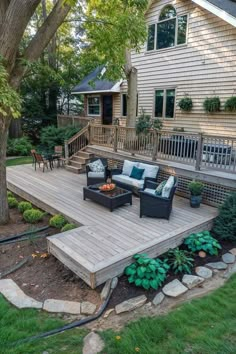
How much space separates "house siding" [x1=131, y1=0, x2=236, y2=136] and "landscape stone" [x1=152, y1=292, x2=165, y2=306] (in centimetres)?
713

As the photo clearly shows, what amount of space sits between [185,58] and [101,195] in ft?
23.3

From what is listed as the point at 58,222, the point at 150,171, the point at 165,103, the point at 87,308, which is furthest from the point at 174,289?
the point at 165,103

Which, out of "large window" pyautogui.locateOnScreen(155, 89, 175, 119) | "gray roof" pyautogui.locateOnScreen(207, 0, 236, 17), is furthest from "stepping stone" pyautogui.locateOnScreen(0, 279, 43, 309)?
"gray roof" pyautogui.locateOnScreen(207, 0, 236, 17)

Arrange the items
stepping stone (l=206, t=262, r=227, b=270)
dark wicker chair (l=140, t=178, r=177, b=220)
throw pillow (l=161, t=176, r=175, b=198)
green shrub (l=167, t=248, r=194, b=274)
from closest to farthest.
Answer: green shrub (l=167, t=248, r=194, b=274) → stepping stone (l=206, t=262, r=227, b=270) → dark wicker chair (l=140, t=178, r=177, b=220) → throw pillow (l=161, t=176, r=175, b=198)

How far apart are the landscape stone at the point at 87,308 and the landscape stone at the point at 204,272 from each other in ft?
6.17

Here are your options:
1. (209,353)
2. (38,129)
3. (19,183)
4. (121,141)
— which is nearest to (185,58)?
(121,141)

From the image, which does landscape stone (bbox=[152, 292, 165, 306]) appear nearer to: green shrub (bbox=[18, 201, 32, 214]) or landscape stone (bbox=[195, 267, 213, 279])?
landscape stone (bbox=[195, 267, 213, 279])

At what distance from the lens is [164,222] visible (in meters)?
5.71

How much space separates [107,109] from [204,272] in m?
11.6

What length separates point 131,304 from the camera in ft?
11.9

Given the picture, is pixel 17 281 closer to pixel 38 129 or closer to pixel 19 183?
pixel 19 183

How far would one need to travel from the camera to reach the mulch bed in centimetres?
384

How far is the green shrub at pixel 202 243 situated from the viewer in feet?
16.5

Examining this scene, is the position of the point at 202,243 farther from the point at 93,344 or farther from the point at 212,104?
the point at 212,104
